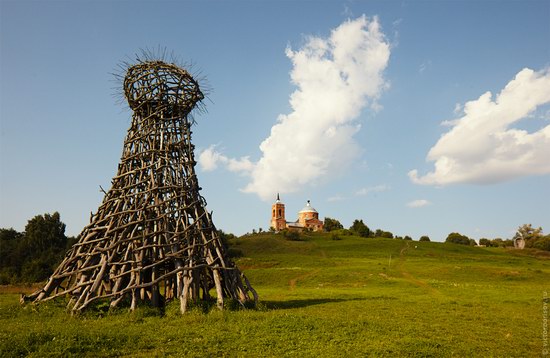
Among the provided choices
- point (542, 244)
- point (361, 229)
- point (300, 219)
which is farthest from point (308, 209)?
point (542, 244)

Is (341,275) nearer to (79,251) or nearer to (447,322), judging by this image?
(447,322)

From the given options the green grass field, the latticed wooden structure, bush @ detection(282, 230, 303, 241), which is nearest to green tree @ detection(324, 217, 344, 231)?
bush @ detection(282, 230, 303, 241)

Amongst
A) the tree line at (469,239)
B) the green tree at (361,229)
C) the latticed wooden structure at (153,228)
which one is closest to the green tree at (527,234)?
the tree line at (469,239)

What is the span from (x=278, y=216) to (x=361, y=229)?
102 ft

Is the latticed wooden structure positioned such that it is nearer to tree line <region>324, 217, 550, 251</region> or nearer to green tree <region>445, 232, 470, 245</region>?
tree line <region>324, 217, 550, 251</region>

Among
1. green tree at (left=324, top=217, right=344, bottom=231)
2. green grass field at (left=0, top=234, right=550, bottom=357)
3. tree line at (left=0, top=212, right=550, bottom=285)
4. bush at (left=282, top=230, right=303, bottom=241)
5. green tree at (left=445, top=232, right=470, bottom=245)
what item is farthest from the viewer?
green tree at (left=324, top=217, right=344, bottom=231)

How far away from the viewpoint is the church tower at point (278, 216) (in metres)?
126

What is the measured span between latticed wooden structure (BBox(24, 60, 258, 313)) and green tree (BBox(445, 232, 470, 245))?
10976cm

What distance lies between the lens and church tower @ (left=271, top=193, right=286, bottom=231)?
126450 mm

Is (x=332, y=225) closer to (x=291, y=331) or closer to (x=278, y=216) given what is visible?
(x=278, y=216)

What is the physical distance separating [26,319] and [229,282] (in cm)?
756

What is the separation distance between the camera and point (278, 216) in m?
128

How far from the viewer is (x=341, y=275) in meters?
39.0

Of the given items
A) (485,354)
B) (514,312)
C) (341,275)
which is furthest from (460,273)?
(485,354)
